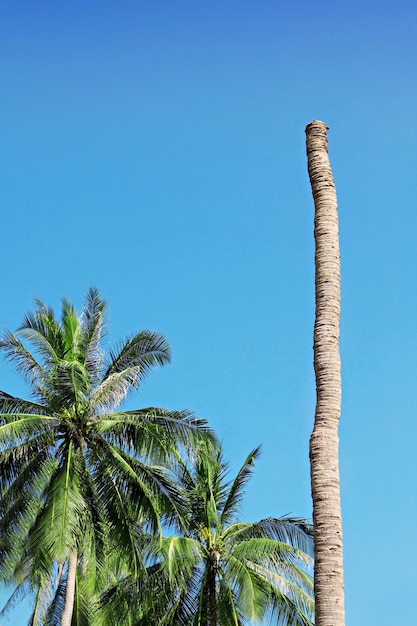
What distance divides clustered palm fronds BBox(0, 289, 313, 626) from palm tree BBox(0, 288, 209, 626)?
→ 0.03 m

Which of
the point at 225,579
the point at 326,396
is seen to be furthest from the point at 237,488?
the point at 326,396

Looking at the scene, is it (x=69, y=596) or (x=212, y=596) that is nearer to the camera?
(x=69, y=596)

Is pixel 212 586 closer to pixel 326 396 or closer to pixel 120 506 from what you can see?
pixel 120 506

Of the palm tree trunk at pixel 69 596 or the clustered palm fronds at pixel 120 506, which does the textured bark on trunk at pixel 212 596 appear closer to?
the clustered palm fronds at pixel 120 506

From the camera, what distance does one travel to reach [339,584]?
12.0m

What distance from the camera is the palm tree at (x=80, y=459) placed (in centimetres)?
2436

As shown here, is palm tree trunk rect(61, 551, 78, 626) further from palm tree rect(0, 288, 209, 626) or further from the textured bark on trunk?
the textured bark on trunk

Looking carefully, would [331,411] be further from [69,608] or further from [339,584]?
[69,608]

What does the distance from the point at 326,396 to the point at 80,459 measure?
13.5 metres

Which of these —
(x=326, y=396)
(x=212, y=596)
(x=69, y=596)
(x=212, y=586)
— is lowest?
(x=326, y=396)

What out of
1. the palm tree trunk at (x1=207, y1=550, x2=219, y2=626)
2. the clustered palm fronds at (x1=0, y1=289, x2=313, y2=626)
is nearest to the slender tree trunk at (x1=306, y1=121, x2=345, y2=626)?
the clustered palm fronds at (x1=0, y1=289, x2=313, y2=626)

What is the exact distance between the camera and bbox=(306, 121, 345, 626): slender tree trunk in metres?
12.0

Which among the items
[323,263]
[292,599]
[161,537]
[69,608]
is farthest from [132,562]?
[323,263]

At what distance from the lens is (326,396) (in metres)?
13.2
